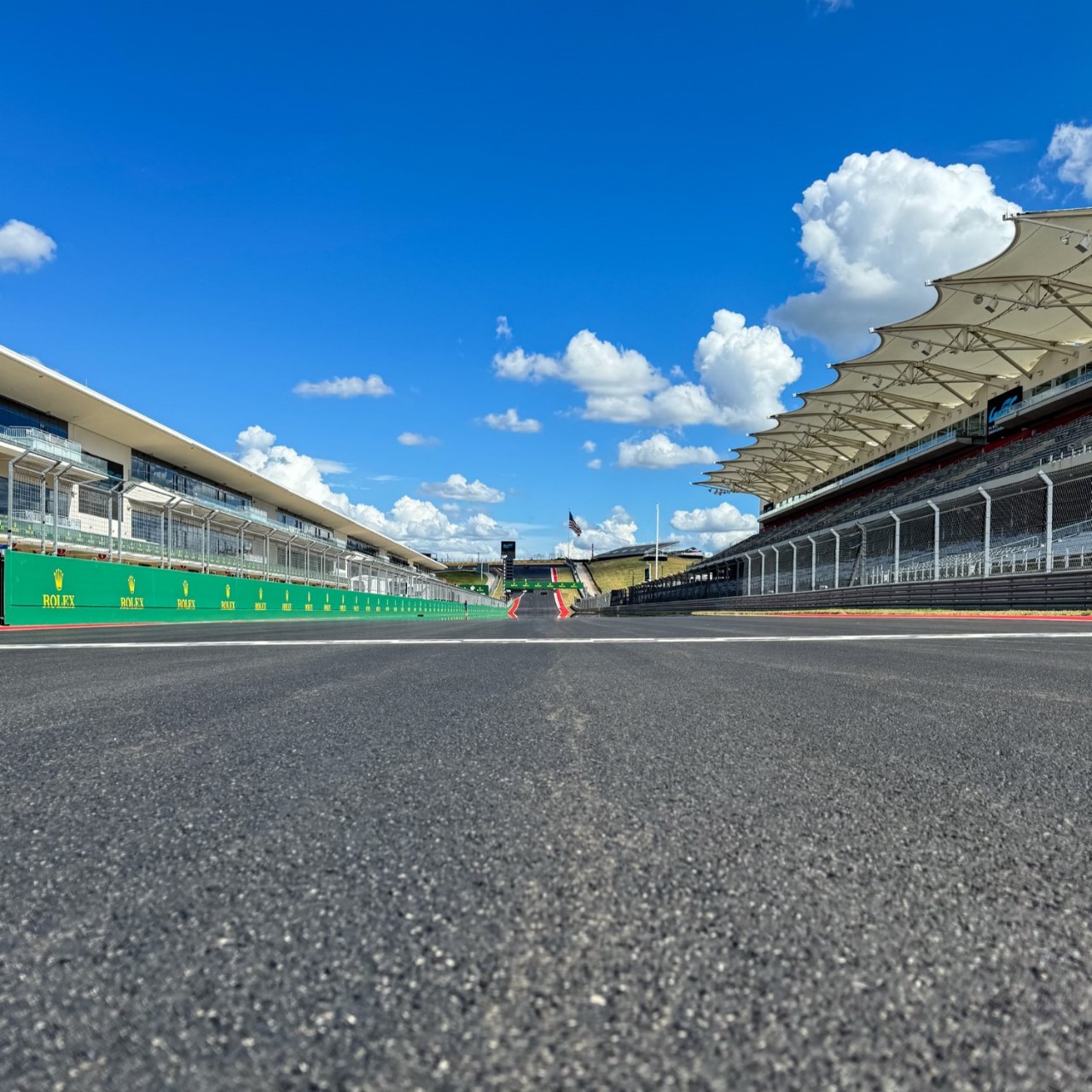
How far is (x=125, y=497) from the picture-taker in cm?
2416

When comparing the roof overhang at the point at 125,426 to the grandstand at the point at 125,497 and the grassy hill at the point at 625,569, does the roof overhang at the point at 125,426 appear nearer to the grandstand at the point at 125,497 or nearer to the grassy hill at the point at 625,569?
the grandstand at the point at 125,497

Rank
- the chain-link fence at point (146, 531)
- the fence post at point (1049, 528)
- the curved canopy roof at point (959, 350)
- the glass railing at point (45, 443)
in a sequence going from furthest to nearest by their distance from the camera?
the glass railing at point (45, 443), the curved canopy roof at point (959, 350), the chain-link fence at point (146, 531), the fence post at point (1049, 528)

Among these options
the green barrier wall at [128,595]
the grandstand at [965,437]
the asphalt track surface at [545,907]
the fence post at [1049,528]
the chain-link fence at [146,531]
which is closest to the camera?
the asphalt track surface at [545,907]

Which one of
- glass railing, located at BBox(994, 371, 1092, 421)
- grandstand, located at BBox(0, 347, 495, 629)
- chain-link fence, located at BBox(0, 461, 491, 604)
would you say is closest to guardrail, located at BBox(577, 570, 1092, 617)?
glass railing, located at BBox(994, 371, 1092, 421)

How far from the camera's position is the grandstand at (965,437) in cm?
2342

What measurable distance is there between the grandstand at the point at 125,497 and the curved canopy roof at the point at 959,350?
30.7 meters

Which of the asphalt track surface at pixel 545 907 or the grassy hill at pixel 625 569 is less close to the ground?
the grassy hill at pixel 625 569

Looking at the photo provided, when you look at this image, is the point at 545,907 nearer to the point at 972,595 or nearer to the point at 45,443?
the point at 972,595

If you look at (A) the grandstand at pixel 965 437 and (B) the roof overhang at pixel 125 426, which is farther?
(B) the roof overhang at pixel 125 426

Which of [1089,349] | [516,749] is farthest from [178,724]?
[1089,349]

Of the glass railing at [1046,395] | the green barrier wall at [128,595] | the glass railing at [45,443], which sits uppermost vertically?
the glass railing at [1046,395]

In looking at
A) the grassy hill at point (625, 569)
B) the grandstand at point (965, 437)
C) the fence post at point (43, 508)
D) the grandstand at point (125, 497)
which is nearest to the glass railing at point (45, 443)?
the grandstand at point (125, 497)

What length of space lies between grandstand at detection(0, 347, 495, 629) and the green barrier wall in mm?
873

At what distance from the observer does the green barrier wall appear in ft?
47.1
